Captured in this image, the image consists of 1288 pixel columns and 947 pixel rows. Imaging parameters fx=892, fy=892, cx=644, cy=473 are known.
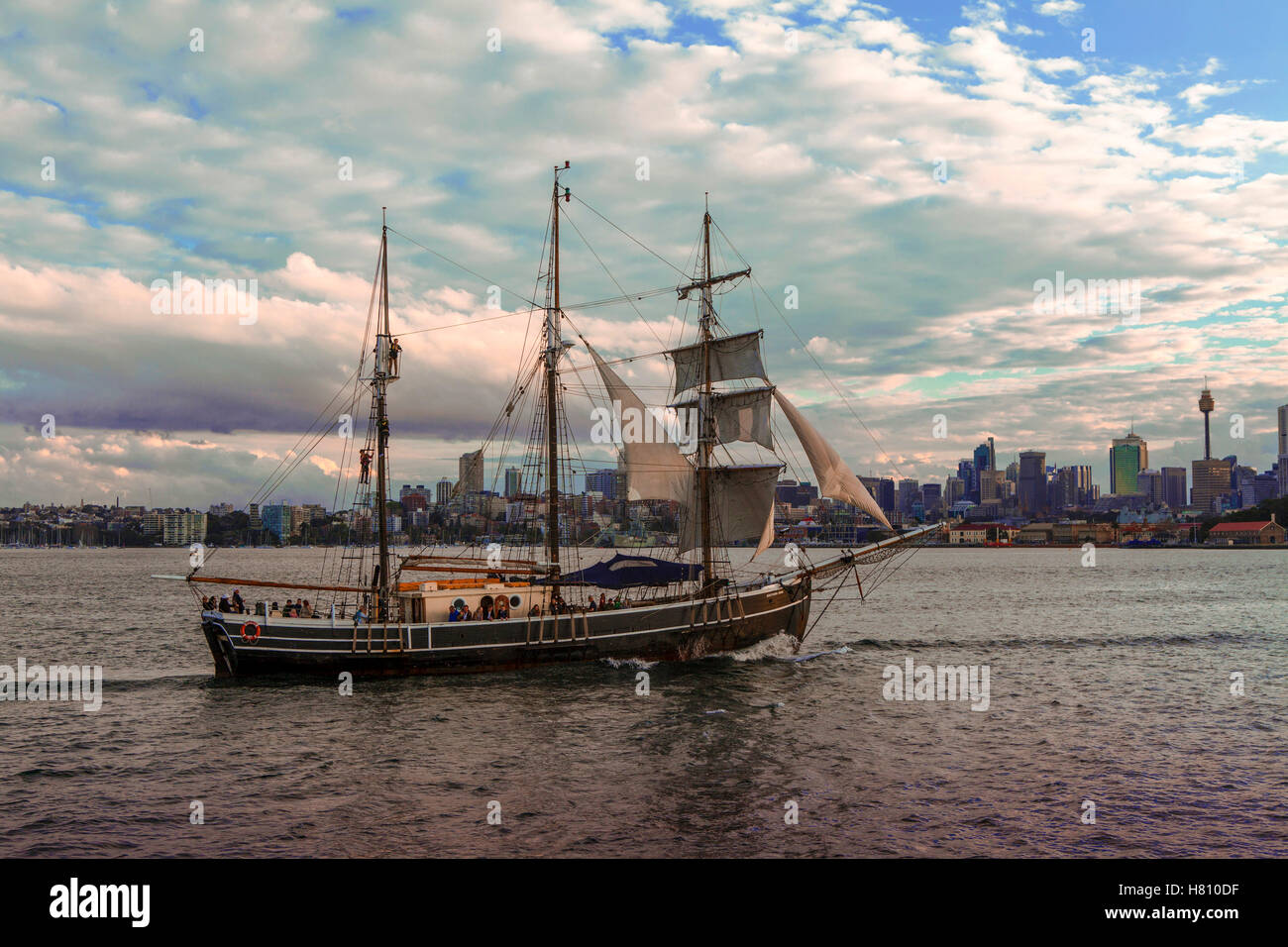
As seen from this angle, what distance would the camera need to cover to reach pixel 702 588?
47.4 m

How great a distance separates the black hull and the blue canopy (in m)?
1.81

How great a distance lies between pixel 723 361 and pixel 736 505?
871 cm

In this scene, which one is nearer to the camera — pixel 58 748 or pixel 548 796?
pixel 548 796

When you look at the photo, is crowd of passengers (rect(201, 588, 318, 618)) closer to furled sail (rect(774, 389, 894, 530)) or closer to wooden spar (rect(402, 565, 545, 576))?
wooden spar (rect(402, 565, 545, 576))

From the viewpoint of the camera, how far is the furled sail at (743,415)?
5250cm

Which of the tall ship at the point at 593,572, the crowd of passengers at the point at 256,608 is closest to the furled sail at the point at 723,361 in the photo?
the tall ship at the point at 593,572

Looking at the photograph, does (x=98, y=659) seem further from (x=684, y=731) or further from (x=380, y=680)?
(x=684, y=731)

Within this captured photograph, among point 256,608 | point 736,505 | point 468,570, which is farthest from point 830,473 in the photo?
point 256,608

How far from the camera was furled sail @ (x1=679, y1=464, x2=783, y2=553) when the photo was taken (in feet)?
172
